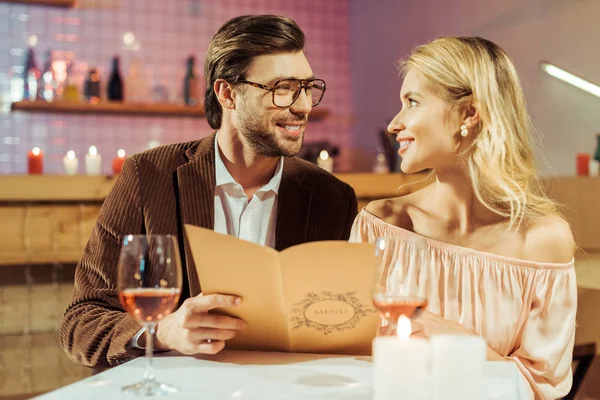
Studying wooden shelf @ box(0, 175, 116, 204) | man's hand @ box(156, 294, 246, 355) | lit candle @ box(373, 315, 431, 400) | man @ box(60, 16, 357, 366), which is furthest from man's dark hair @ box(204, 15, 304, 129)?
wooden shelf @ box(0, 175, 116, 204)

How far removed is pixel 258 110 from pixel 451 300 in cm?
71

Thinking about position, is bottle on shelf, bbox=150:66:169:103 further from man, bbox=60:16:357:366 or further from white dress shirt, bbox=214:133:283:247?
white dress shirt, bbox=214:133:283:247

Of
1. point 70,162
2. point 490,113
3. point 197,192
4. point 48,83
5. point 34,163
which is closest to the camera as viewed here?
point 490,113

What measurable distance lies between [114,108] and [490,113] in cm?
359

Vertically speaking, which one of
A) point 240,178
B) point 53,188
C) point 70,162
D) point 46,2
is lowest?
point 53,188

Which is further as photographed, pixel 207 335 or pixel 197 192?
pixel 197 192

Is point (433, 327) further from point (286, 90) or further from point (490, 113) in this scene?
point (286, 90)

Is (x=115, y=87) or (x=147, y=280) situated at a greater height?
(x=115, y=87)

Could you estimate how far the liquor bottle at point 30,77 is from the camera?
184 inches

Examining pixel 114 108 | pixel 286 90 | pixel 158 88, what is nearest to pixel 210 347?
pixel 286 90

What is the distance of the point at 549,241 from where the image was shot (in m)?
1.64

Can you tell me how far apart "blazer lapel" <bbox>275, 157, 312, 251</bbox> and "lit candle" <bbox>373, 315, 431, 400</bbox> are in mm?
1094

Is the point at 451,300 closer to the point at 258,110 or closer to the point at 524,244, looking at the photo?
the point at 524,244

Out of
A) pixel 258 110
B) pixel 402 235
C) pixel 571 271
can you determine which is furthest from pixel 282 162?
pixel 571 271
